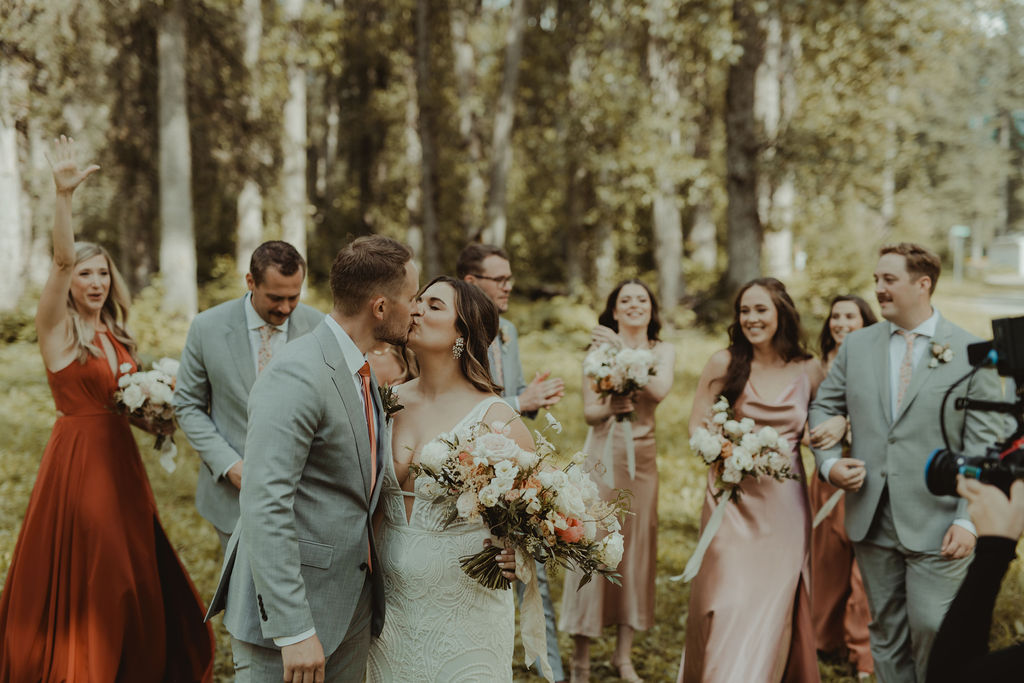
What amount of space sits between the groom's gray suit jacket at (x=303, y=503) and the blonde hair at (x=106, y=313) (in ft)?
7.97

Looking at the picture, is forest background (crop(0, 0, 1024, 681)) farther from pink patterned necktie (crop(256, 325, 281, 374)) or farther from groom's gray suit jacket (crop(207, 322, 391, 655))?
groom's gray suit jacket (crop(207, 322, 391, 655))

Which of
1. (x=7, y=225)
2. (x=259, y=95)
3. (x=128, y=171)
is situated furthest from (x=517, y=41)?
(x=7, y=225)

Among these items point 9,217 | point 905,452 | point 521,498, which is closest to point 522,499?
point 521,498

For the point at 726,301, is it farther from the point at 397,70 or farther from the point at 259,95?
the point at 397,70

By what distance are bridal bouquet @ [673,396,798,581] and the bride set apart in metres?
1.77

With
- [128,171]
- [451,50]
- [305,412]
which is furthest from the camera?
[451,50]

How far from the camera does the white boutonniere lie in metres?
4.56

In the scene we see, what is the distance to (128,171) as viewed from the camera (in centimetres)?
2033

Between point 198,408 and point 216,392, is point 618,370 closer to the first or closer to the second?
point 216,392

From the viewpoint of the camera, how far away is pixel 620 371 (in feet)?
18.2

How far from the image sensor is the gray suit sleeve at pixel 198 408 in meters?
4.70

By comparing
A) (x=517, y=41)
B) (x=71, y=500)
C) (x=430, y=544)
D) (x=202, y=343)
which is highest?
(x=517, y=41)

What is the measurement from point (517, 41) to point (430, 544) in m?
17.1

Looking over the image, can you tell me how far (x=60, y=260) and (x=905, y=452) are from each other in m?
4.70
